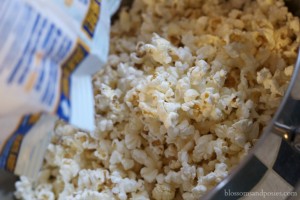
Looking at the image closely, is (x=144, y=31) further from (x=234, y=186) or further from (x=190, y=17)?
(x=234, y=186)

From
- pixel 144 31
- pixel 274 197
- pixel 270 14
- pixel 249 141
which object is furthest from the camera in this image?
pixel 144 31

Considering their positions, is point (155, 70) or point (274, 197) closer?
point (274, 197)

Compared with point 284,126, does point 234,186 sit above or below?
below

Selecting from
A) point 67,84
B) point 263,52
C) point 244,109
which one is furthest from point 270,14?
point 67,84

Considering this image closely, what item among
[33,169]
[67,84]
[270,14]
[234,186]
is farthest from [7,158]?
[270,14]

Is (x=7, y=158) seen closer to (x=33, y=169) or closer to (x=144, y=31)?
(x=33, y=169)

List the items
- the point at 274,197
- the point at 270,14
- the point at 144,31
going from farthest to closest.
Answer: the point at 144,31, the point at 270,14, the point at 274,197
